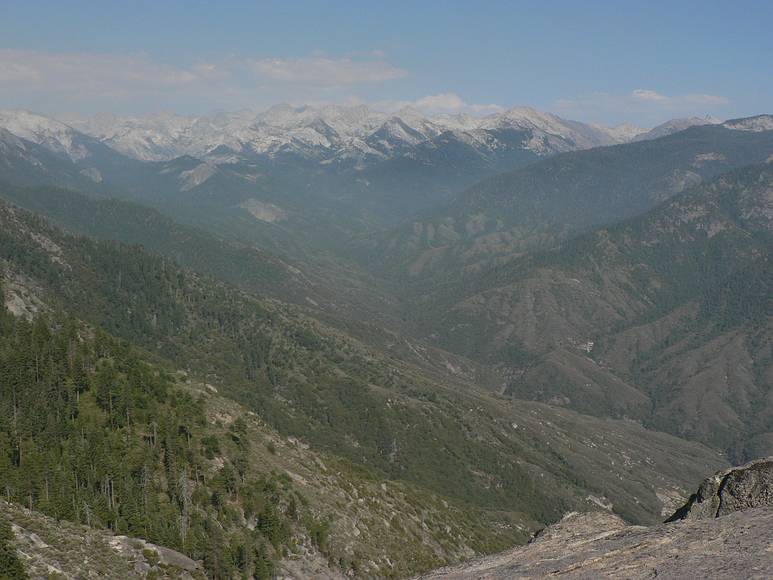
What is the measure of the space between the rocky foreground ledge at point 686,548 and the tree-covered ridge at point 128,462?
33.3 m

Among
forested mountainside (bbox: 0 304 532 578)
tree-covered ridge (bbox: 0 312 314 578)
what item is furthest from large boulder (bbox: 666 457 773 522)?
forested mountainside (bbox: 0 304 532 578)

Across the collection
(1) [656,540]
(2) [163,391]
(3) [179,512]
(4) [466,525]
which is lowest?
(4) [466,525]

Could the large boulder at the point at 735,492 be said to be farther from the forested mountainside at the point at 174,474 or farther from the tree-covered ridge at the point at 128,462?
the forested mountainside at the point at 174,474

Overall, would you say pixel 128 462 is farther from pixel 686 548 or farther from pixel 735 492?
pixel 735 492

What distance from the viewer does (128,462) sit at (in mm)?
80750

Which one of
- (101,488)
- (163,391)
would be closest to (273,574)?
(101,488)

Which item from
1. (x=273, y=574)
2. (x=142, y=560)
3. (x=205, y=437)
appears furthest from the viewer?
(x=205, y=437)

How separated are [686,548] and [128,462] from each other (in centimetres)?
6938

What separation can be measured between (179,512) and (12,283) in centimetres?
15283

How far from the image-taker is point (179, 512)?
252ft

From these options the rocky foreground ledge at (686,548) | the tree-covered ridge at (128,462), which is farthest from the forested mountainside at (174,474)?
the rocky foreground ledge at (686,548)

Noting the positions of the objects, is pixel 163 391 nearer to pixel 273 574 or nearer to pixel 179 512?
pixel 179 512

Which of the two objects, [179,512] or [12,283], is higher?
[12,283]

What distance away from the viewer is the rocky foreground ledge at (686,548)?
35.2 meters
